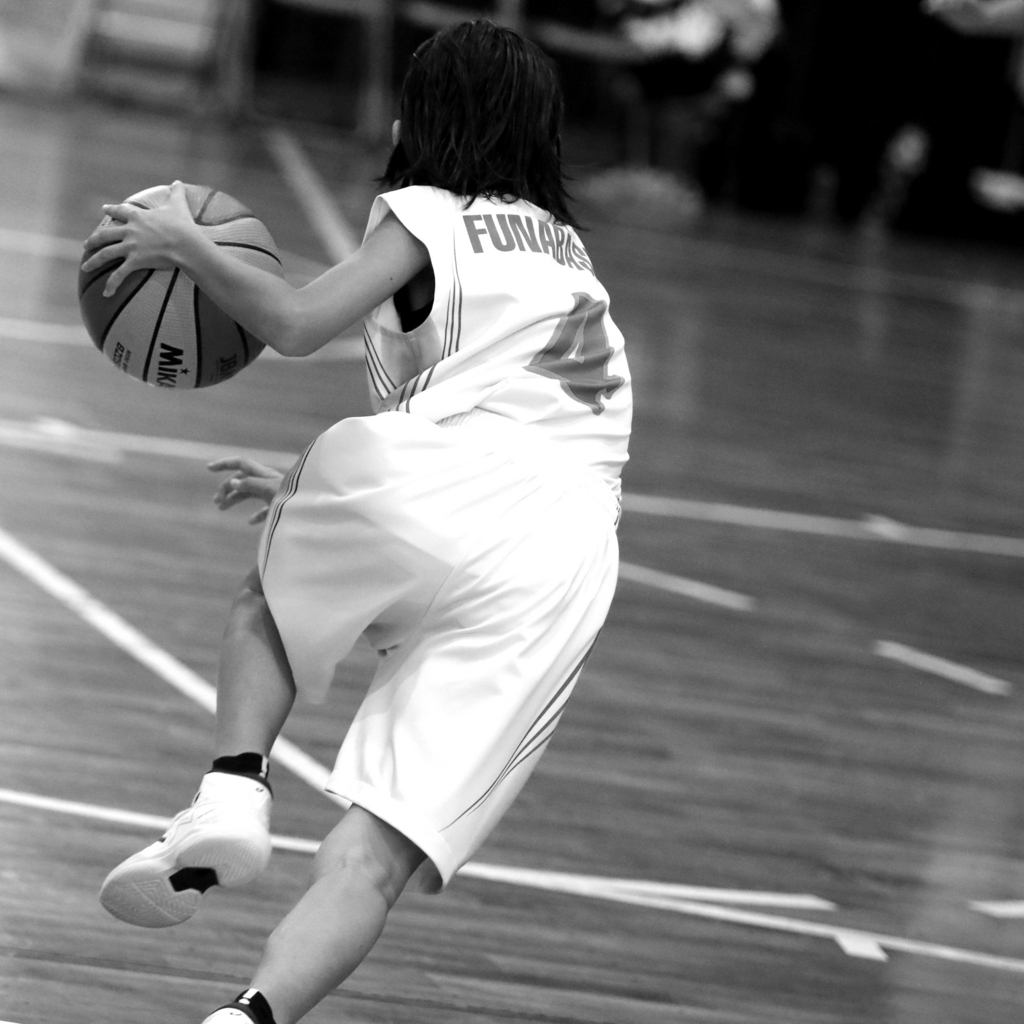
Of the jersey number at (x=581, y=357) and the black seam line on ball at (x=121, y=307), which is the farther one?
the black seam line on ball at (x=121, y=307)

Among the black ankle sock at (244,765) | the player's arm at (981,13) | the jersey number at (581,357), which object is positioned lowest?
the black ankle sock at (244,765)

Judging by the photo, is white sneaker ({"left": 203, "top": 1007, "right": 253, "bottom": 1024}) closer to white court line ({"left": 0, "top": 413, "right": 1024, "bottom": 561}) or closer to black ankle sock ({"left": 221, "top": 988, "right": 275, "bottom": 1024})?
black ankle sock ({"left": 221, "top": 988, "right": 275, "bottom": 1024})

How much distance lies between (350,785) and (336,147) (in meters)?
14.4

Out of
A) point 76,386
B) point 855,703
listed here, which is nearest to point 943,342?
point 76,386

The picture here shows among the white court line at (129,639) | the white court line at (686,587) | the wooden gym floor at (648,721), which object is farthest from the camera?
the white court line at (686,587)

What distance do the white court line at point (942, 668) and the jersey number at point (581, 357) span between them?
275cm

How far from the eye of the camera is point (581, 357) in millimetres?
2611

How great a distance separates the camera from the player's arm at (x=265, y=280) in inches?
94.3

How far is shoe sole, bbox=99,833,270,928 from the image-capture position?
7.49 ft

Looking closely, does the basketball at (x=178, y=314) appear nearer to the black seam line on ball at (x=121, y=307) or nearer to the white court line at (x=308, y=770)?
the black seam line on ball at (x=121, y=307)

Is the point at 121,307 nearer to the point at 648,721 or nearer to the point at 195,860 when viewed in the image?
the point at 195,860

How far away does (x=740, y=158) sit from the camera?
659 inches

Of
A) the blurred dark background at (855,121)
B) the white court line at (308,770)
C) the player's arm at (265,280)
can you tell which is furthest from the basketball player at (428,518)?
the blurred dark background at (855,121)

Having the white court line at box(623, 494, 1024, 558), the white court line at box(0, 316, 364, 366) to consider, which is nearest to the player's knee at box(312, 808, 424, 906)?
the white court line at box(623, 494, 1024, 558)
